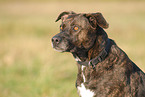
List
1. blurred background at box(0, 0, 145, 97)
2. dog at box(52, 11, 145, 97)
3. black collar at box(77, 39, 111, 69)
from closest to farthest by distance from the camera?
dog at box(52, 11, 145, 97) → black collar at box(77, 39, 111, 69) → blurred background at box(0, 0, 145, 97)

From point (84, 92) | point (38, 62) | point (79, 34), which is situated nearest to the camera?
point (84, 92)

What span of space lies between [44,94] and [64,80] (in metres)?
1.87

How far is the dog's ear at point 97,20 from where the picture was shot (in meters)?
4.64

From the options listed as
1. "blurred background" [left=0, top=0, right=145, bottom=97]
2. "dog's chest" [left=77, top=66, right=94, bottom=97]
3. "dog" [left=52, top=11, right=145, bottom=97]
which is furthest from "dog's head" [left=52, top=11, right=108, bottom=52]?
"blurred background" [left=0, top=0, right=145, bottom=97]

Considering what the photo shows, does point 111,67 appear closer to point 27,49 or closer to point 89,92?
point 89,92

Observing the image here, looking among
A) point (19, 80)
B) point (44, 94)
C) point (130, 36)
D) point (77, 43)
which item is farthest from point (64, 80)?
point (130, 36)

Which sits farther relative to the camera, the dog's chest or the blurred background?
the blurred background

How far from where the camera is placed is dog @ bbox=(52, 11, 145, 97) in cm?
454

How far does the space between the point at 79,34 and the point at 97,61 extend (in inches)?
20.7

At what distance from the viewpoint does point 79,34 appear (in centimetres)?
480

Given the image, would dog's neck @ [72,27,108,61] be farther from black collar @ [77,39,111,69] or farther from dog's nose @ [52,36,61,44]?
dog's nose @ [52,36,61,44]

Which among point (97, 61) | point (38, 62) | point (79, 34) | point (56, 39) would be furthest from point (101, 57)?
point (38, 62)

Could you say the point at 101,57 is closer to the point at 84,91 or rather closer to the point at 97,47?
the point at 97,47

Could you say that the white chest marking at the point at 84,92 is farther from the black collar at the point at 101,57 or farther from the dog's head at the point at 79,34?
the dog's head at the point at 79,34
